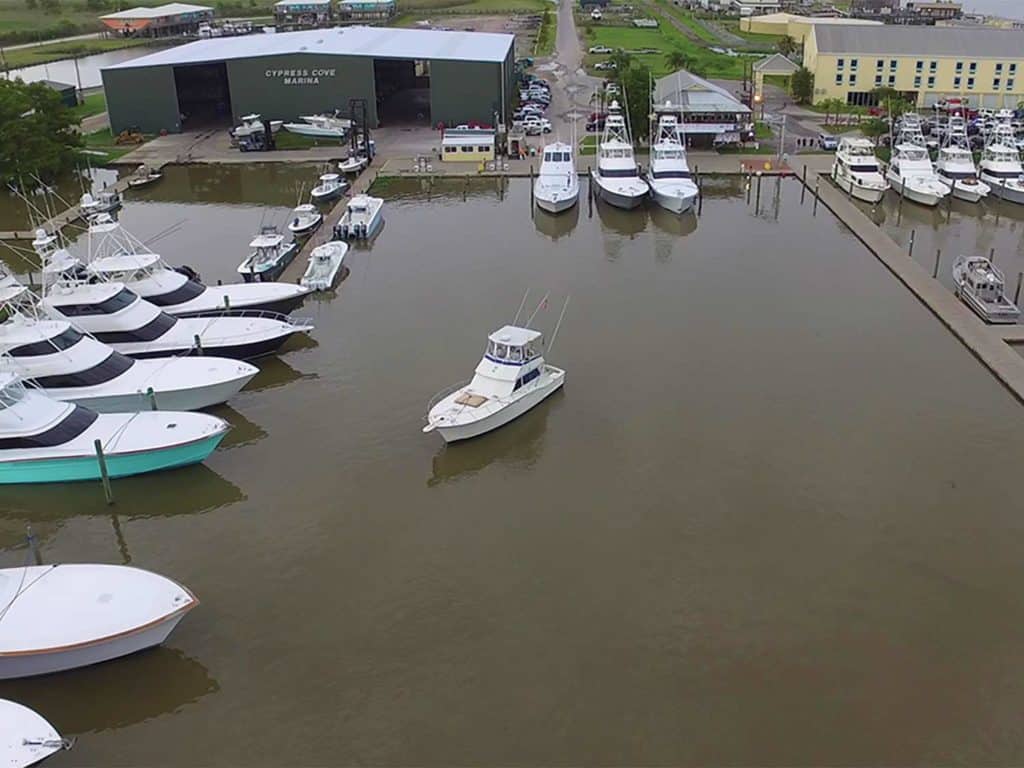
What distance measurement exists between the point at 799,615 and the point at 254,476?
12906 millimetres

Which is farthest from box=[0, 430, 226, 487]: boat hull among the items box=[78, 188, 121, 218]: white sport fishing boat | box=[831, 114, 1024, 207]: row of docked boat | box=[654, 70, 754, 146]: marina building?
box=[654, 70, 754, 146]: marina building

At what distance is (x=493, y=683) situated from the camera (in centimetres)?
1566

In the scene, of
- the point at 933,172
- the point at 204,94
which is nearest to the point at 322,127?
the point at 204,94

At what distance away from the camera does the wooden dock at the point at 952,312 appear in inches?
1030

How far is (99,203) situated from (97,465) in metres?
27.0

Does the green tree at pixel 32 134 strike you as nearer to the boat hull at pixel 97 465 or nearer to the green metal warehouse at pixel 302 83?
the green metal warehouse at pixel 302 83

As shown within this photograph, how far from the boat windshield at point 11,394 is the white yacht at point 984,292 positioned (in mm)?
28054

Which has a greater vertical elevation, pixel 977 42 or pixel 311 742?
pixel 977 42

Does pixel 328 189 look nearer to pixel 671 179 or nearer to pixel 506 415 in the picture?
pixel 671 179

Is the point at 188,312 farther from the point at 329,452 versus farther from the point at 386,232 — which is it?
the point at 386,232

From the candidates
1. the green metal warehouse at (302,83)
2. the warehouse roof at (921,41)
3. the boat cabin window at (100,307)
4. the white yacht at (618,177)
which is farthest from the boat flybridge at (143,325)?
the warehouse roof at (921,41)

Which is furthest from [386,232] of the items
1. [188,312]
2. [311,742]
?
[311,742]

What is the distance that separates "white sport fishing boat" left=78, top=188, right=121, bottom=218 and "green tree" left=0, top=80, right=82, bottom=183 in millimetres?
4541

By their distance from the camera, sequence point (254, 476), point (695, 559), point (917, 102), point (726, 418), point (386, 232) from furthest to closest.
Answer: point (917, 102), point (386, 232), point (726, 418), point (254, 476), point (695, 559)
